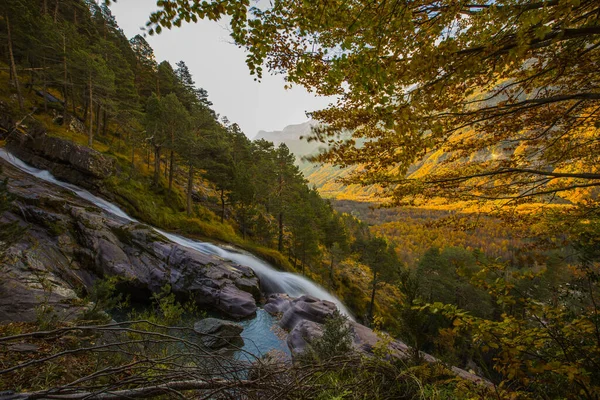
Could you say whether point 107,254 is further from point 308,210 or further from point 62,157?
point 308,210

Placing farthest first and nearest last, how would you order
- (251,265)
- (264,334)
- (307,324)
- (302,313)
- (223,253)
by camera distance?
(251,265) → (223,253) → (302,313) → (264,334) → (307,324)

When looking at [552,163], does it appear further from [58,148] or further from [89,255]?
[58,148]

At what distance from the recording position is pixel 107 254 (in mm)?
11711

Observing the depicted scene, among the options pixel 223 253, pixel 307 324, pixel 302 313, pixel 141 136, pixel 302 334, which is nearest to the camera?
pixel 302 334

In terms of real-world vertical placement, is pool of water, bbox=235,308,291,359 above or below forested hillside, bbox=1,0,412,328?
below

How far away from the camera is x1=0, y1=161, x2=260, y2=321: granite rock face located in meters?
10.2

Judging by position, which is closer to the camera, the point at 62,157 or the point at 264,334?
the point at 264,334

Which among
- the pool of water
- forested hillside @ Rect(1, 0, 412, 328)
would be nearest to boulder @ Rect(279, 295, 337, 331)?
the pool of water

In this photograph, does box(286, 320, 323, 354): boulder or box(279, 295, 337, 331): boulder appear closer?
box(286, 320, 323, 354): boulder

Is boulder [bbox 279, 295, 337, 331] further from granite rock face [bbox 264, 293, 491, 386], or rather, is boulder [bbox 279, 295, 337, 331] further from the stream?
the stream

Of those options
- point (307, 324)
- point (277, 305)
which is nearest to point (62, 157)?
point (277, 305)

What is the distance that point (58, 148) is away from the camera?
17000mm

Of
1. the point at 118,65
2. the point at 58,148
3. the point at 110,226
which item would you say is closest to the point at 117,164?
the point at 58,148

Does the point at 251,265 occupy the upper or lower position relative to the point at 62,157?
lower
